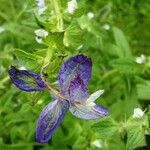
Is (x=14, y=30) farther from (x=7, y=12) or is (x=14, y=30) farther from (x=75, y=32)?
(x=75, y=32)

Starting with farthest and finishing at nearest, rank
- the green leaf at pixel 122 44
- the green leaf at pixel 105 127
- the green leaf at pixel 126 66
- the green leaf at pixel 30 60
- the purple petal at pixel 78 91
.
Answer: the green leaf at pixel 122 44, the green leaf at pixel 126 66, the green leaf at pixel 105 127, the green leaf at pixel 30 60, the purple petal at pixel 78 91

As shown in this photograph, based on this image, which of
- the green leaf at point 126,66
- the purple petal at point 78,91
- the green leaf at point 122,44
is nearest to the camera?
the purple petal at point 78,91

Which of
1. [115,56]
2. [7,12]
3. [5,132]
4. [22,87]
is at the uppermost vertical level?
[7,12]

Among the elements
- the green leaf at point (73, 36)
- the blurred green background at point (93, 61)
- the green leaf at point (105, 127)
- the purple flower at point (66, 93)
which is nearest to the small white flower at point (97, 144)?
the blurred green background at point (93, 61)

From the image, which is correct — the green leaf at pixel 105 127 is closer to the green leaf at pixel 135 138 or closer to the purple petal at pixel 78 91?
the green leaf at pixel 135 138

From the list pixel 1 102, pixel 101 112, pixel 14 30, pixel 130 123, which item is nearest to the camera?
pixel 101 112

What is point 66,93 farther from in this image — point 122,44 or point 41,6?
point 122,44

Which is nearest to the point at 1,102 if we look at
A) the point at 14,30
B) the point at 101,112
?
the point at 14,30
